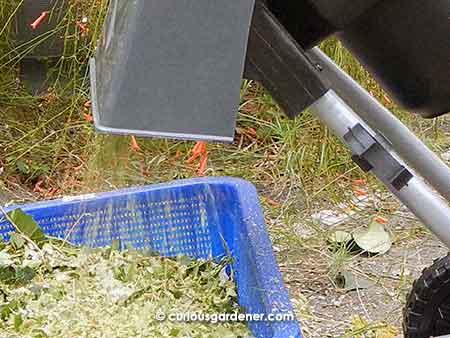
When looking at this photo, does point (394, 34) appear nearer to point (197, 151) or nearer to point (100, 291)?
point (100, 291)

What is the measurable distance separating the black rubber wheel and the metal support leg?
1.56 ft

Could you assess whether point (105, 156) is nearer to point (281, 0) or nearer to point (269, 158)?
point (281, 0)

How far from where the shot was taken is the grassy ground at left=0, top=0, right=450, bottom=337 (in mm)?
1868

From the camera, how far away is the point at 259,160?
2.24 m

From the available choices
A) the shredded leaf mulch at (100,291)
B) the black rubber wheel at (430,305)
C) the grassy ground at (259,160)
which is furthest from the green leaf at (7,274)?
the black rubber wheel at (430,305)

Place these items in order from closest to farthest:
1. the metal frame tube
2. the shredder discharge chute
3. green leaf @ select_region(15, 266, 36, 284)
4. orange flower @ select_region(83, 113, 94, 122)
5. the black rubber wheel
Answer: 1. the shredder discharge chute
2. the metal frame tube
3. the black rubber wheel
4. green leaf @ select_region(15, 266, 36, 284)
5. orange flower @ select_region(83, 113, 94, 122)

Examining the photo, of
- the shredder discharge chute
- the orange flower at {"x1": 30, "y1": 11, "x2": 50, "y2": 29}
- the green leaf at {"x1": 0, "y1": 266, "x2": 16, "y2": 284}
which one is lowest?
the orange flower at {"x1": 30, "y1": 11, "x2": 50, "y2": 29}

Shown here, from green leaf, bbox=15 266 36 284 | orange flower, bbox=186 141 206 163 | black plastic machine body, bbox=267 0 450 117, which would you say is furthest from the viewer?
orange flower, bbox=186 141 206 163

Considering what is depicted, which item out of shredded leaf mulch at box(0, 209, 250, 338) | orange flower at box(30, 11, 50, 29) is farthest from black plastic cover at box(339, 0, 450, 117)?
orange flower at box(30, 11, 50, 29)

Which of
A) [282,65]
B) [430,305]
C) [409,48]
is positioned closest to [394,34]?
[409,48]

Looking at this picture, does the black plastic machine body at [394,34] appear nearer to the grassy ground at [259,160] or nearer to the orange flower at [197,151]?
the grassy ground at [259,160]

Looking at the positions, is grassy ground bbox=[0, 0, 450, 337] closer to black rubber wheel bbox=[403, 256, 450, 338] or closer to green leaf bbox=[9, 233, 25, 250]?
green leaf bbox=[9, 233, 25, 250]

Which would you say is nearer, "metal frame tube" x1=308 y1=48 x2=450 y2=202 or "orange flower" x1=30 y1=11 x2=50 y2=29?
"metal frame tube" x1=308 y1=48 x2=450 y2=202

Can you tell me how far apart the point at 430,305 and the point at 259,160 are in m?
0.94
